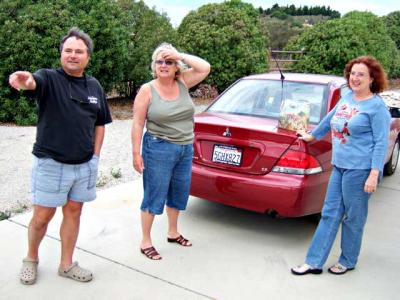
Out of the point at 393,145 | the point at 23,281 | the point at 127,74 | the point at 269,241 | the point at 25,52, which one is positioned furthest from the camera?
the point at 127,74

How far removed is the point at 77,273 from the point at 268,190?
1.64 metres

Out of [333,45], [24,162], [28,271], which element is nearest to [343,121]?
[28,271]

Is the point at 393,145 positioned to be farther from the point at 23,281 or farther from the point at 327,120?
the point at 23,281

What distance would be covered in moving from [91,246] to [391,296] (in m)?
2.36

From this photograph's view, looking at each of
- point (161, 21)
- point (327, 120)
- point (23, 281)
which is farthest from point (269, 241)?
point (161, 21)

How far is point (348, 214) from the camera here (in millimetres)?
3473

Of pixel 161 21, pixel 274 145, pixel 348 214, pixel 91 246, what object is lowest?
pixel 91 246

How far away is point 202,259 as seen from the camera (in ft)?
12.3

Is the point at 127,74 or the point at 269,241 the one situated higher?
the point at 127,74

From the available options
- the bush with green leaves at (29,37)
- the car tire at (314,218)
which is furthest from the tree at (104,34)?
the car tire at (314,218)

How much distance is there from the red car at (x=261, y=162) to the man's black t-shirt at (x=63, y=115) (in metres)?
1.40

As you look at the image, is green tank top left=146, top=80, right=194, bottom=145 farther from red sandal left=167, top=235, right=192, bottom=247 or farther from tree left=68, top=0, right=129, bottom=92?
tree left=68, top=0, right=129, bottom=92

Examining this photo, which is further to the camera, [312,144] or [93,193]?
[312,144]

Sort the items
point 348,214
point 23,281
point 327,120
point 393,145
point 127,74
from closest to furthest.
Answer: point 23,281, point 348,214, point 327,120, point 393,145, point 127,74
